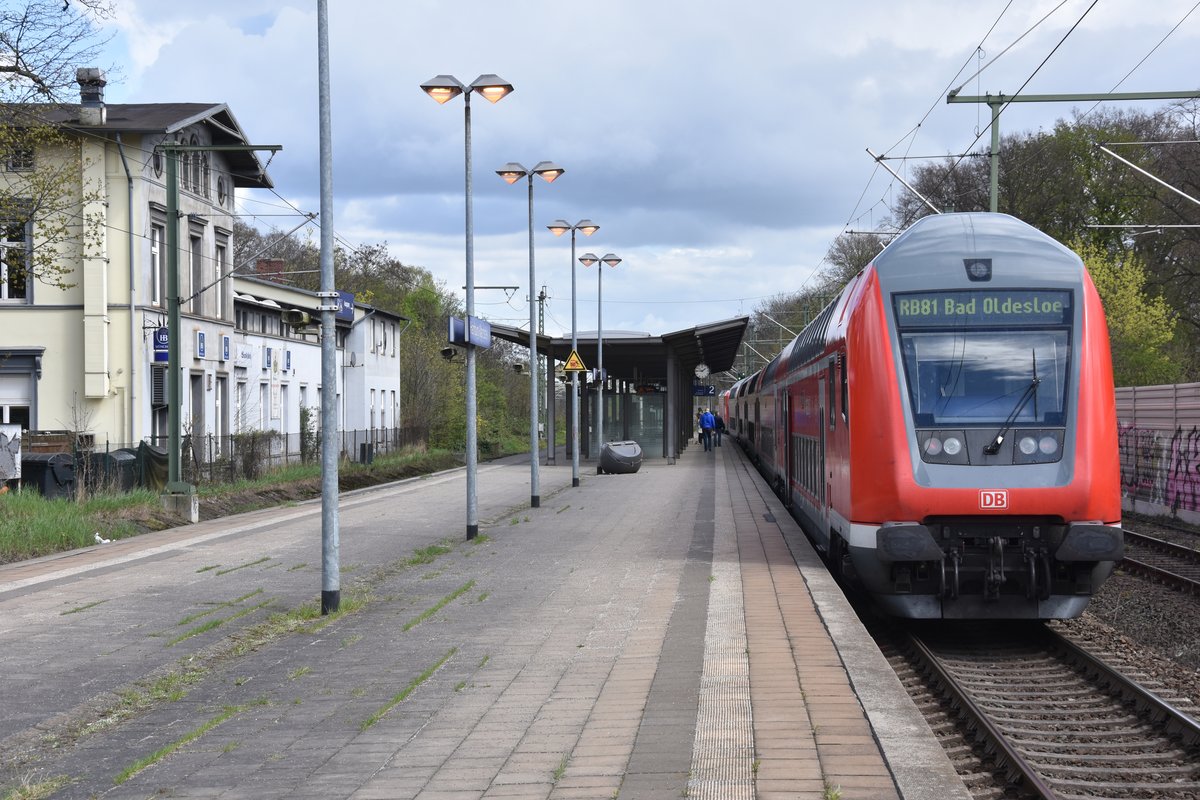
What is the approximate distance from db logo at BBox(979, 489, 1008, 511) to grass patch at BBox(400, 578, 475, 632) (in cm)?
453

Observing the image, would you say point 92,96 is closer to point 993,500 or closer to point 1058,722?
point 993,500

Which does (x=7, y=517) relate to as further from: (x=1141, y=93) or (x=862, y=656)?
(x=1141, y=93)

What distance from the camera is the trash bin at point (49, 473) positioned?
880 inches

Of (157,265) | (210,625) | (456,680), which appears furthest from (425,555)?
(157,265)

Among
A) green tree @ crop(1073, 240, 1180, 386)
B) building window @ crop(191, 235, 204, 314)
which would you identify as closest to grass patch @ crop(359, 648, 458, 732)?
building window @ crop(191, 235, 204, 314)

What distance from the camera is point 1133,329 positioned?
37500mm

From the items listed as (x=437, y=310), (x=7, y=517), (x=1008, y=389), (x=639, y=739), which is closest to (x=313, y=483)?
(x=7, y=517)

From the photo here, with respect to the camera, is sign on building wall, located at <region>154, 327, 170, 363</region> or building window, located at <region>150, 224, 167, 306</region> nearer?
sign on building wall, located at <region>154, 327, 170, 363</region>

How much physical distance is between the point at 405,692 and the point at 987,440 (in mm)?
5208

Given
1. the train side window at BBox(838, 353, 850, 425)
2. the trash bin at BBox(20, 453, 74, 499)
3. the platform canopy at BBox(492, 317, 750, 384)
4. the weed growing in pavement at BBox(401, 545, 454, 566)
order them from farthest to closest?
1. the platform canopy at BBox(492, 317, 750, 384)
2. the trash bin at BBox(20, 453, 74, 499)
3. the weed growing in pavement at BBox(401, 545, 454, 566)
4. the train side window at BBox(838, 353, 850, 425)

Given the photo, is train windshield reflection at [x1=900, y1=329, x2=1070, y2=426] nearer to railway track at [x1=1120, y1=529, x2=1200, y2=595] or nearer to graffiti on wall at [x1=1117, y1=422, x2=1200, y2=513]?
railway track at [x1=1120, y1=529, x2=1200, y2=595]

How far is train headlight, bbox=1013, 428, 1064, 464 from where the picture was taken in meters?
10.4

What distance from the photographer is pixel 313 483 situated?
103ft

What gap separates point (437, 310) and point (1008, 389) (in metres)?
72.3
